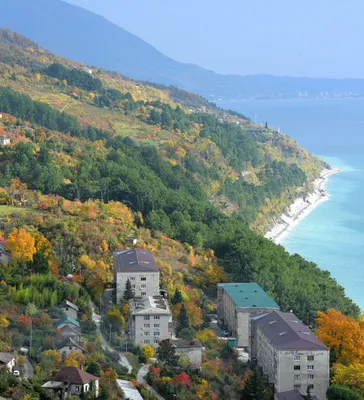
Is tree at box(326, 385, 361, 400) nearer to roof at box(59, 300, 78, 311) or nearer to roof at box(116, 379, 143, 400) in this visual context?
roof at box(116, 379, 143, 400)

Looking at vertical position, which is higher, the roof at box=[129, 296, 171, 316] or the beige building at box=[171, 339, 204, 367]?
the roof at box=[129, 296, 171, 316]

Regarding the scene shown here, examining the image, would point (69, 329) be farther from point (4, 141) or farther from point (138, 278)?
point (4, 141)

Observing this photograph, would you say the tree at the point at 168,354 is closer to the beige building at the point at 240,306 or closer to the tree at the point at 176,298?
the beige building at the point at 240,306

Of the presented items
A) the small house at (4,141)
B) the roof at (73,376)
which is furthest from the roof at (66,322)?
the small house at (4,141)

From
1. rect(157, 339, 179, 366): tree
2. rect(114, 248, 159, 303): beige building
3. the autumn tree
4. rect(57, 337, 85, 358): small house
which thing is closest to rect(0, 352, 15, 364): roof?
rect(57, 337, 85, 358): small house

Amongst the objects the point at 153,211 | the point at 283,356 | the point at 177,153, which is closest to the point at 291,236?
the point at 177,153

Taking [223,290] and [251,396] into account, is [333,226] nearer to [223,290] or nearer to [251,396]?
[223,290]
